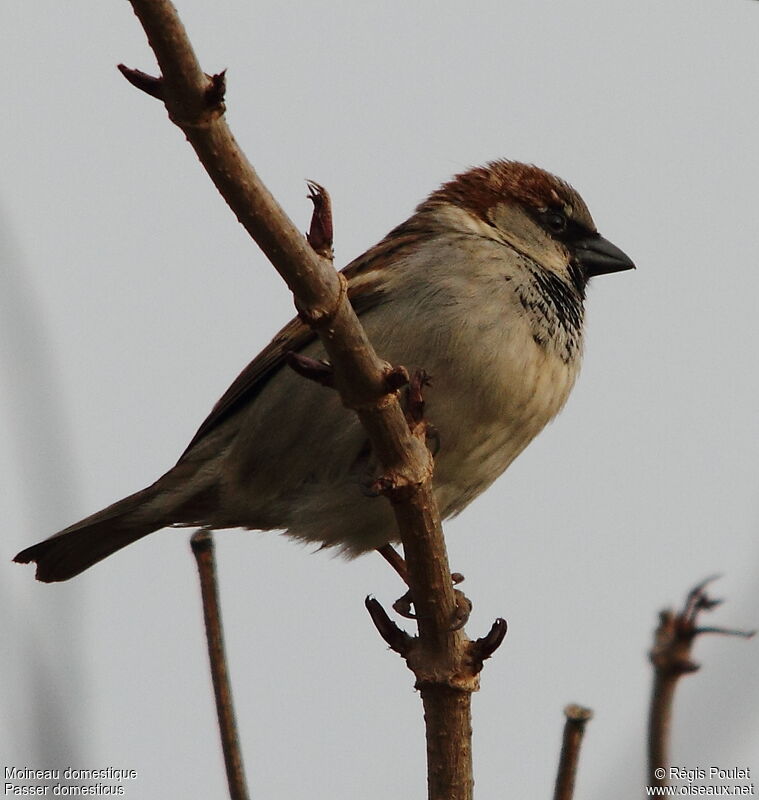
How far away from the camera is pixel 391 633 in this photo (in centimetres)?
273

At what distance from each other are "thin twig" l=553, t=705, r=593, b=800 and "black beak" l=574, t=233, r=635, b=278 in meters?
2.42

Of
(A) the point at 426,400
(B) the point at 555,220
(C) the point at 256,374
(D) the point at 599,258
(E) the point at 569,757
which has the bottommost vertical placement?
(E) the point at 569,757

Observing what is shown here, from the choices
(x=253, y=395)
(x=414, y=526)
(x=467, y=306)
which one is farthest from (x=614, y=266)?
(x=414, y=526)

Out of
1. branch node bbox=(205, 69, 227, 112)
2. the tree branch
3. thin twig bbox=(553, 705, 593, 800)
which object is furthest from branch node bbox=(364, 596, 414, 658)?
branch node bbox=(205, 69, 227, 112)

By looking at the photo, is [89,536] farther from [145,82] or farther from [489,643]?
[145,82]

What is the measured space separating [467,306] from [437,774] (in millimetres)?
1437

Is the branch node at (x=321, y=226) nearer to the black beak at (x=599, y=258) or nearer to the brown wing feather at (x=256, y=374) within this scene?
the brown wing feather at (x=256, y=374)

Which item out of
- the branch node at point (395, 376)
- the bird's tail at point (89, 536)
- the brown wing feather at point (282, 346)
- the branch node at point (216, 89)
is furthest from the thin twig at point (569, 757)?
the bird's tail at point (89, 536)

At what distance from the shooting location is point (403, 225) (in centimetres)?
441

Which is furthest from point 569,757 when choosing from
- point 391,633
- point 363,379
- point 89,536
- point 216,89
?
point 89,536

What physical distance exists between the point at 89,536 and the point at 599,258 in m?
2.06

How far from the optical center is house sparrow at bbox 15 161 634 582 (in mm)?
3496

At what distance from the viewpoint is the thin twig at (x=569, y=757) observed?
2178mm

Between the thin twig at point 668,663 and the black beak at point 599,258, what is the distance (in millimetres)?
2591
